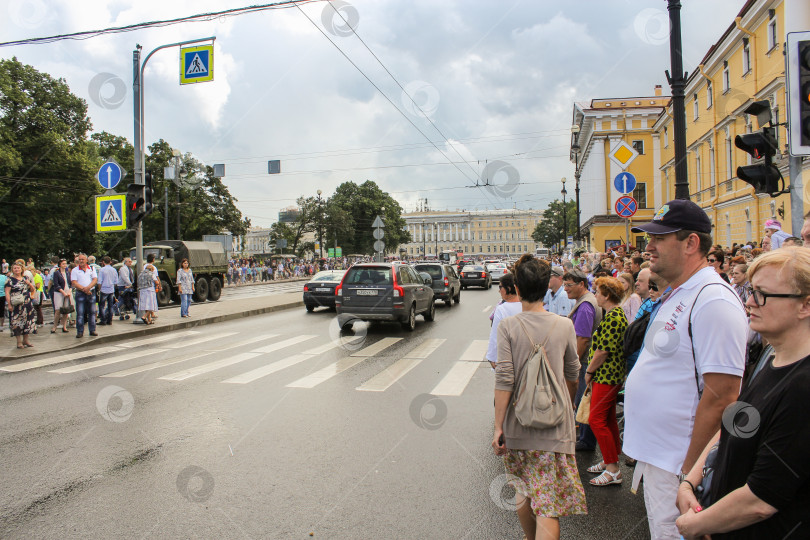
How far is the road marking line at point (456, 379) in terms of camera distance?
7.25 meters

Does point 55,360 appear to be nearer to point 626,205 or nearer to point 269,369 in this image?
point 269,369

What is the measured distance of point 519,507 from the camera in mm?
3062

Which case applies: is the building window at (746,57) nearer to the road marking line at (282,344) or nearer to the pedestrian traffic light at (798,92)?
the pedestrian traffic light at (798,92)

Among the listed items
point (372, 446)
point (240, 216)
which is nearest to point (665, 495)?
point (372, 446)

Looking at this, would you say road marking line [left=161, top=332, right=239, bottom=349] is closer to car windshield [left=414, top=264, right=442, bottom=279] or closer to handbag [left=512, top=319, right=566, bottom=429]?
car windshield [left=414, top=264, right=442, bottom=279]

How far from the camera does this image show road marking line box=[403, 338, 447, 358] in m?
10.0

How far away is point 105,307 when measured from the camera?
47.8 feet

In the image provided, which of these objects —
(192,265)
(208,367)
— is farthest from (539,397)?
(192,265)

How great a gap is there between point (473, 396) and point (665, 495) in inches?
183

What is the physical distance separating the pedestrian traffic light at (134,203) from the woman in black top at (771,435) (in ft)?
48.3

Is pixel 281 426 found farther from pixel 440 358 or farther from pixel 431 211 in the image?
pixel 431 211

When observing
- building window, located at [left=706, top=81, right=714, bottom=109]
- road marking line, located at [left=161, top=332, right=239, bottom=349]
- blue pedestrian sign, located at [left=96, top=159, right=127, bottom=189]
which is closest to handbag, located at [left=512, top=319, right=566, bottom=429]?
road marking line, located at [left=161, top=332, right=239, bottom=349]

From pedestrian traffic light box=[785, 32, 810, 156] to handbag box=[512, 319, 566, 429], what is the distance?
4.51 meters

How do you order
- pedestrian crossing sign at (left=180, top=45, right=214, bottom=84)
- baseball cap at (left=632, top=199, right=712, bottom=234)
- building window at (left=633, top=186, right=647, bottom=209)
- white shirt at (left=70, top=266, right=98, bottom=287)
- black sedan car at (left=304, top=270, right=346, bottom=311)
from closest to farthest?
baseball cap at (left=632, top=199, right=712, bottom=234)
pedestrian crossing sign at (left=180, top=45, right=214, bottom=84)
white shirt at (left=70, top=266, right=98, bottom=287)
black sedan car at (left=304, top=270, right=346, bottom=311)
building window at (left=633, top=186, right=647, bottom=209)
